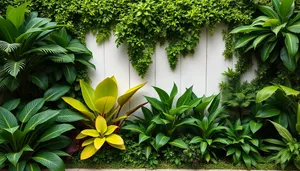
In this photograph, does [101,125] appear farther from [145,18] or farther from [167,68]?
[145,18]

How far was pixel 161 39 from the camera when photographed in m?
3.06

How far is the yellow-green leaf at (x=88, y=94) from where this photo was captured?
2857 millimetres

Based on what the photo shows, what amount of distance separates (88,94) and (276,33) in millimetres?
1878

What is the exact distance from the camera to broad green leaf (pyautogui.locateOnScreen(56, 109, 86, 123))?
2.75 meters

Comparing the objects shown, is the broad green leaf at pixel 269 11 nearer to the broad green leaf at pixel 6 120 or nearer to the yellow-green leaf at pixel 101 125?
the yellow-green leaf at pixel 101 125

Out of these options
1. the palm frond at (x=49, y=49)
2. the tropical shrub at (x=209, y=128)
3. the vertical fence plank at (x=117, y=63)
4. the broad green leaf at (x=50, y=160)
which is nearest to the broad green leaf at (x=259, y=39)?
the tropical shrub at (x=209, y=128)

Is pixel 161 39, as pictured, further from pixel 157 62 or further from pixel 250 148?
pixel 250 148

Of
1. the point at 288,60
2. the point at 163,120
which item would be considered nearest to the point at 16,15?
the point at 163,120

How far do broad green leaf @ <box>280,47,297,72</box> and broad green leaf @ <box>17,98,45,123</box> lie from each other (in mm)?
2346

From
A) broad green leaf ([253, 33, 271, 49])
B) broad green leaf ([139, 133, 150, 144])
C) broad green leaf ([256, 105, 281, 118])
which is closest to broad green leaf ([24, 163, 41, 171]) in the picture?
broad green leaf ([139, 133, 150, 144])

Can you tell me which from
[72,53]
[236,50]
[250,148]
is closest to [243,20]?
[236,50]

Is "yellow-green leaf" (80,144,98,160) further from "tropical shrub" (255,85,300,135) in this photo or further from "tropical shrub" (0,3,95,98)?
"tropical shrub" (255,85,300,135)

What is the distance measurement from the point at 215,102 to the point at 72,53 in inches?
61.3

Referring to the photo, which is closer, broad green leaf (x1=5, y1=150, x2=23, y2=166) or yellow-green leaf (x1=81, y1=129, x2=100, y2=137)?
broad green leaf (x1=5, y1=150, x2=23, y2=166)
